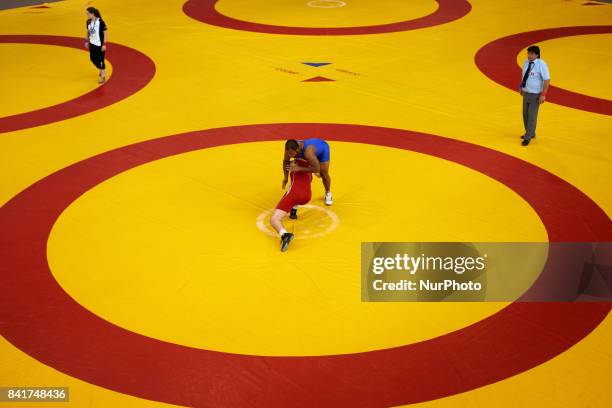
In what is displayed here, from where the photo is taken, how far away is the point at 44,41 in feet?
64.3

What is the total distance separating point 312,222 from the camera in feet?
33.2

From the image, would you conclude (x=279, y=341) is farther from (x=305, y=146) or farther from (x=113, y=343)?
(x=305, y=146)

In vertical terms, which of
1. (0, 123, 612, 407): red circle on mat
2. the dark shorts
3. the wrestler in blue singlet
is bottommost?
(0, 123, 612, 407): red circle on mat

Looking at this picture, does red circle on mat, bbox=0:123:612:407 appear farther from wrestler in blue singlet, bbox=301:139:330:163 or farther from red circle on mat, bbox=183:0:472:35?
red circle on mat, bbox=183:0:472:35

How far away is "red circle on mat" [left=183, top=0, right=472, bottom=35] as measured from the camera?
20047 mm

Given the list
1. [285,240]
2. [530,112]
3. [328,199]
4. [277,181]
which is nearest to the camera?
[285,240]

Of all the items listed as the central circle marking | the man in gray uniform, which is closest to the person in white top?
the central circle marking

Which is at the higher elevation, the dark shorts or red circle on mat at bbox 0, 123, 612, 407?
the dark shorts

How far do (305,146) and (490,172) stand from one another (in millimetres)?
3322

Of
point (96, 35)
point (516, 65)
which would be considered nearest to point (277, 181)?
point (96, 35)

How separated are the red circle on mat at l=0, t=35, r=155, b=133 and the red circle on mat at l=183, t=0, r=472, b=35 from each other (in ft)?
11.7

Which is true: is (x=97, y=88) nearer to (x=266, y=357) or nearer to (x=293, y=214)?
(x=293, y=214)

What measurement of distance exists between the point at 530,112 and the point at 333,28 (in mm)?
9032

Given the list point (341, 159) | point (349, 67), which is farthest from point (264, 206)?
point (349, 67)
